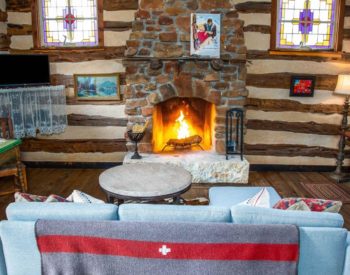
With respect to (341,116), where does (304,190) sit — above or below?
below

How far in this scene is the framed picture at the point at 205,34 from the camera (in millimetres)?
5141

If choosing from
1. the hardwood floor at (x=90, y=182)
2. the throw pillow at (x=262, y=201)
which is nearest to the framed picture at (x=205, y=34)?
the hardwood floor at (x=90, y=182)

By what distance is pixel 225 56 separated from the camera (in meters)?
5.26

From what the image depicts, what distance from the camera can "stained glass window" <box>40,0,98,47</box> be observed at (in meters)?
5.91

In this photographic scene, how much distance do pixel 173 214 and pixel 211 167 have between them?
9.54 feet

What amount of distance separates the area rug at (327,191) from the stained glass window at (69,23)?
4112 mm

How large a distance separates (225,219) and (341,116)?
14.7 ft

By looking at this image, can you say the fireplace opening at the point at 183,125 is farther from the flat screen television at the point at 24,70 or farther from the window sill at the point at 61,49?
the flat screen television at the point at 24,70

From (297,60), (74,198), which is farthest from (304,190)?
(74,198)

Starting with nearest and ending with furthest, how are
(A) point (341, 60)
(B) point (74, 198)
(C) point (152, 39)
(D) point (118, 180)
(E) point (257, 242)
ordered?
(E) point (257, 242) → (B) point (74, 198) → (D) point (118, 180) → (C) point (152, 39) → (A) point (341, 60)

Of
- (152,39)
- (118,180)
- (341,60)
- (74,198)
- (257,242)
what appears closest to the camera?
(257,242)

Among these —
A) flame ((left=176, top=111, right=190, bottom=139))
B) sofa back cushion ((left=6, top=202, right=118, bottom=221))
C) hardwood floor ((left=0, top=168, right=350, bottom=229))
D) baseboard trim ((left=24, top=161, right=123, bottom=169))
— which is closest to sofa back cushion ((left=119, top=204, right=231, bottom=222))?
sofa back cushion ((left=6, top=202, right=118, bottom=221))

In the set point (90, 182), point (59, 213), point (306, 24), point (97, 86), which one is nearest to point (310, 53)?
point (306, 24)

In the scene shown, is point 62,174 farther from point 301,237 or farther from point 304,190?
point 301,237
